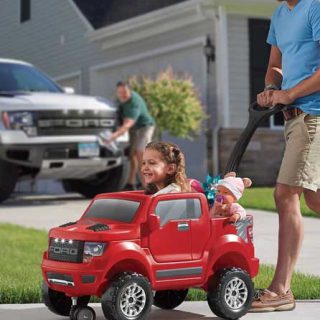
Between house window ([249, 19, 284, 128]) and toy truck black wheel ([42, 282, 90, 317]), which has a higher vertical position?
house window ([249, 19, 284, 128])

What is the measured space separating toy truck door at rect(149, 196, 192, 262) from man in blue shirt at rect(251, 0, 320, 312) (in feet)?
2.28

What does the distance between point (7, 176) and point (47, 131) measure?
0.82m

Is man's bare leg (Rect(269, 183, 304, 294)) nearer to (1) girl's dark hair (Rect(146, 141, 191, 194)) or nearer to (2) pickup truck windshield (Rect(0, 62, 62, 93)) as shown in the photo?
(1) girl's dark hair (Rect(146, 141, 191, 194))

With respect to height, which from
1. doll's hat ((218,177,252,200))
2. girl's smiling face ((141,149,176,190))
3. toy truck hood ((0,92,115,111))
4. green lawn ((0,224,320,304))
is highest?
toy truck hood ((0,92,115,111))

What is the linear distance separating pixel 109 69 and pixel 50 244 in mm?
17710

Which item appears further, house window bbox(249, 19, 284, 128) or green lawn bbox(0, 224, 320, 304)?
house window bbox(249, 19, 284, 128)

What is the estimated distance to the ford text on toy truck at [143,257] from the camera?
4.69 meters

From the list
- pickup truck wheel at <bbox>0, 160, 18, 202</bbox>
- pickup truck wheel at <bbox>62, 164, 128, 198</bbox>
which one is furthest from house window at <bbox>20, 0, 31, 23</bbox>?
pickup truck wheel at <bbox>0, 160, 18, 202</bbox>

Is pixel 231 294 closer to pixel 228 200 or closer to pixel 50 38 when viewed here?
pixel 228 200

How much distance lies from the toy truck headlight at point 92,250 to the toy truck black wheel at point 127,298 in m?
0.16

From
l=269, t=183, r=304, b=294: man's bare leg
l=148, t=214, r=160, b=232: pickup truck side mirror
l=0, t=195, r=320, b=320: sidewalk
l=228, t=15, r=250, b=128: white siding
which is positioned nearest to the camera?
l=148, t=214, r=160, b=232: pickup truck side mirror

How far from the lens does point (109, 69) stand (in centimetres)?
2250

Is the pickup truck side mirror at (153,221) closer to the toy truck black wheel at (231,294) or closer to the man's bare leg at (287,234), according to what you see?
the toy truck black wheel at (231,294)

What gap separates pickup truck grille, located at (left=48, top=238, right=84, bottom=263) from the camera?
15.6ft
